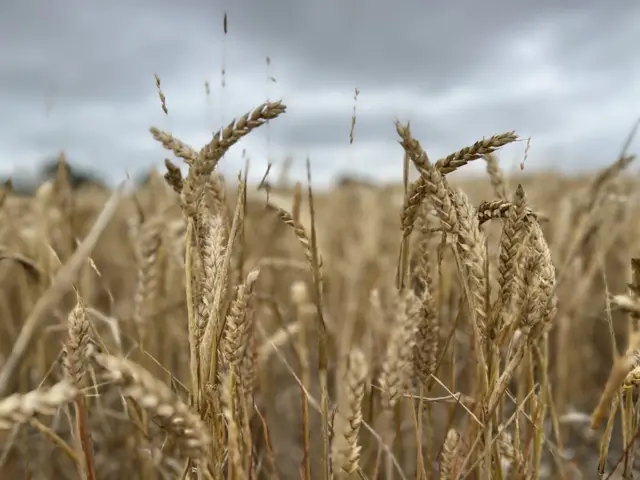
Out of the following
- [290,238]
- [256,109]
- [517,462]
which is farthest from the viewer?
[290,238]

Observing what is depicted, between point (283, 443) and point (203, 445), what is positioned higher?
point (203, 445)

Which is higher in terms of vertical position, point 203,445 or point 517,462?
point 203,445

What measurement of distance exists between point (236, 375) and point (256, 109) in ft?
1.01

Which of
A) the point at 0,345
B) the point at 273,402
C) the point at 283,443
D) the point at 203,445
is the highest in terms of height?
the point at 203,445

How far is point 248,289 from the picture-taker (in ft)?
2.28

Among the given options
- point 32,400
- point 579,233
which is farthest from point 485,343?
point 579,233

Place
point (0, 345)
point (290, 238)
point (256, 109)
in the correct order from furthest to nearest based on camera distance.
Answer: point (290, 238)
point (0, 345)
point (256, 109)

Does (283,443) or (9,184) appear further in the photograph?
(283,443)

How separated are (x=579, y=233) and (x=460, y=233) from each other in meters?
0.84

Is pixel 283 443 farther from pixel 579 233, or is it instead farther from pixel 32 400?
pixel 32 400

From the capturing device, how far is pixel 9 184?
1021 mm

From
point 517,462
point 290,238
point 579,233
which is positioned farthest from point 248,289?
point 290,238

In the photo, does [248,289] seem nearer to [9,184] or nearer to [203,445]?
[203,445]

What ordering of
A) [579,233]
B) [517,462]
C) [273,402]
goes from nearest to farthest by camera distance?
[517,462] < [579,233] < [273,402]
